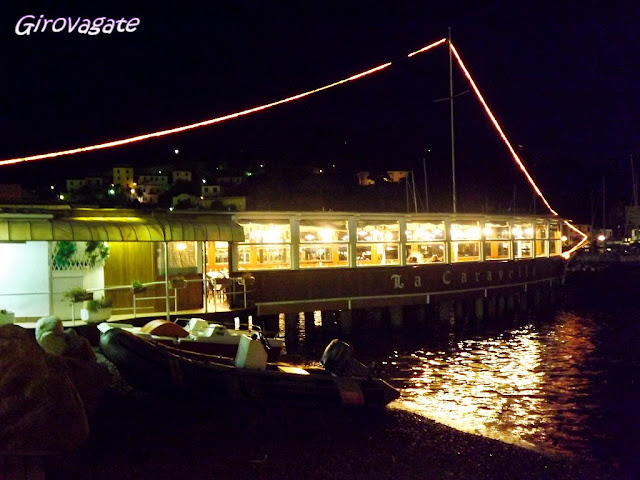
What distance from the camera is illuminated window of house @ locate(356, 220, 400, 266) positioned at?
24.0m

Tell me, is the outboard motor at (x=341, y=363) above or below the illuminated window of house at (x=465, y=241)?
below

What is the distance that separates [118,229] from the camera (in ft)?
55.0

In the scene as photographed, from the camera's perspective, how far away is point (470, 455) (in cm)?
1055

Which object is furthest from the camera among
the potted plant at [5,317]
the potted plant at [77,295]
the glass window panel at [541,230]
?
the glass window panel at [541,230]

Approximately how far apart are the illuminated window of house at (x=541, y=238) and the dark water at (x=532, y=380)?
3999mm

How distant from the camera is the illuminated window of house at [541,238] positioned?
3393 centimetres

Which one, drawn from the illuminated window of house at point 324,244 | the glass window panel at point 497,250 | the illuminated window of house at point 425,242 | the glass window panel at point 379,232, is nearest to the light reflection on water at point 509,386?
the illuminated window of house at point 425,242

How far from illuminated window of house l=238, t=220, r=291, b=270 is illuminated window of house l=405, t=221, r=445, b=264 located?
5138 mm

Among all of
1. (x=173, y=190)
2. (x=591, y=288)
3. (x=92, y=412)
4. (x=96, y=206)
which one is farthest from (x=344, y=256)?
(x=173, y=190)

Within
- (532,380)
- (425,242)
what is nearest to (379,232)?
(425,242)

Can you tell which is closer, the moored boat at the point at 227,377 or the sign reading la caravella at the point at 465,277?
the moored boat at the point at 227,377

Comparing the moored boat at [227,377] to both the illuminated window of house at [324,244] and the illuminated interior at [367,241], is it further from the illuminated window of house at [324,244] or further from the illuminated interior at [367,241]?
the illuminated window of house at [324,244]

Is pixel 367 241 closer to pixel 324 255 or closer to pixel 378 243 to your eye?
pixel 378 243

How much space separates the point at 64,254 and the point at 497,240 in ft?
60.9
